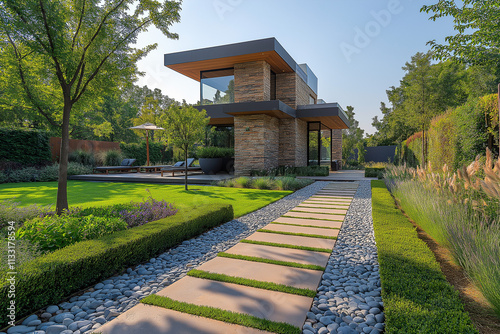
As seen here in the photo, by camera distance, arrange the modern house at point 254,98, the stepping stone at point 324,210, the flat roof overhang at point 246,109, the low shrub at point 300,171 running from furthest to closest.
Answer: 1. the low shrub at point 300,171
2. the modern house at point 254,98
3. the flat roof overhang at point 246,109
4. the stepping stone at point 324,210

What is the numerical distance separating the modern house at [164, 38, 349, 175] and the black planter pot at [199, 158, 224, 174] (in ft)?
4.63

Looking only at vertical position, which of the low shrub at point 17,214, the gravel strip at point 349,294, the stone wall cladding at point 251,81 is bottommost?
the gravel strip at point 349,294

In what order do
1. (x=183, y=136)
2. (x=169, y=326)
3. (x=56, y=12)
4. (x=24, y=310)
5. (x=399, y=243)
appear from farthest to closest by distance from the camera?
1. (x=183, y=136)
2. (x=56, y=12)
3. (x=399, y=243)
4. (x=24, y=310)
5. (x=169, y=326)

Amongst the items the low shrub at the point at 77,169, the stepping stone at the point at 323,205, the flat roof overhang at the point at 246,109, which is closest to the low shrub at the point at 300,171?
the flat roof overhang at the point at 246,109

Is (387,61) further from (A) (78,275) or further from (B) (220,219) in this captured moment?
(A) (78,275)

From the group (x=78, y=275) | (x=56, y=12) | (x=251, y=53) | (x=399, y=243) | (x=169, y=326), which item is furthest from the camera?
(x=251, y=53)

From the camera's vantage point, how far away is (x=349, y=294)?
7.68 feet

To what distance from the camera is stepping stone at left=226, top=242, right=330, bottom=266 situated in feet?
10.2

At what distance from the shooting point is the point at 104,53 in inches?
195

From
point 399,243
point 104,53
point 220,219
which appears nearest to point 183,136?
point 104,53

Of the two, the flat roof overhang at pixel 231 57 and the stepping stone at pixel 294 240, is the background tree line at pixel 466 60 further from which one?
the flat roof overhang at pixel 231 57

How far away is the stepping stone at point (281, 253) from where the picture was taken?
310 cm

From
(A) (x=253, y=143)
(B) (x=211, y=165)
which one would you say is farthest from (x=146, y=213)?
(B) (x=211, y=165)

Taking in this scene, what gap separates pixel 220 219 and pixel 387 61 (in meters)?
8.65
